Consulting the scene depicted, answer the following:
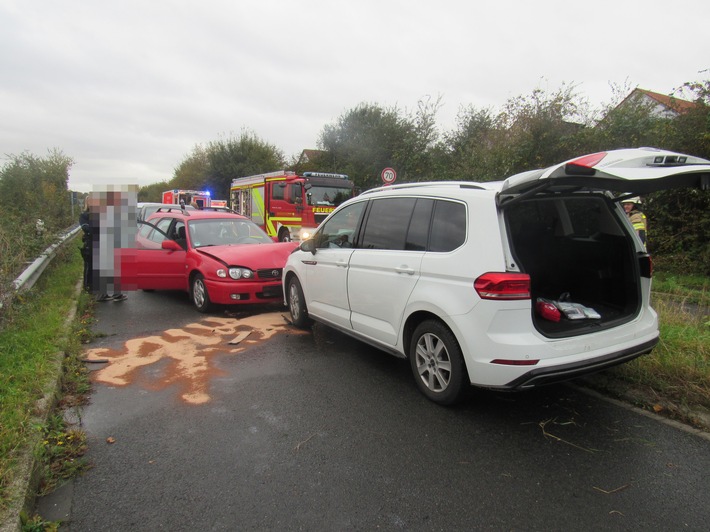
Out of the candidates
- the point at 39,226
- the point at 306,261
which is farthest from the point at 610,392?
the point at 39,226

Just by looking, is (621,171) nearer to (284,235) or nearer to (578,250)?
(578,250)

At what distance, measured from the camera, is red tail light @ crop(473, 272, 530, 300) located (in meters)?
3.10

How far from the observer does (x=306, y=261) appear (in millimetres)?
5699

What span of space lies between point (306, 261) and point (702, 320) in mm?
4643

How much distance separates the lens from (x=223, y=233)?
26.3 feet

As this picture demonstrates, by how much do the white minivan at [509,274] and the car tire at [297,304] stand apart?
111 centimetres

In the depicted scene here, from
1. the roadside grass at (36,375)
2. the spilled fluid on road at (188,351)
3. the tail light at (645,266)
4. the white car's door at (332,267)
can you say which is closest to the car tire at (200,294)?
the spilled fluid on road at (188,351)

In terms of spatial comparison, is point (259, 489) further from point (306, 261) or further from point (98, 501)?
point (306, 261)

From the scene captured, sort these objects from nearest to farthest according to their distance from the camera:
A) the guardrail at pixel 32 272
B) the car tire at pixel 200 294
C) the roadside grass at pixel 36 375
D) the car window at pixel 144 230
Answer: the roadside grass at pixel 36 375 < the guardrail at pixel 32 272 < the car tire at pixel 200 294 < the car window at pixel 144 230

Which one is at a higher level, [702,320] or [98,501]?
[702,320]

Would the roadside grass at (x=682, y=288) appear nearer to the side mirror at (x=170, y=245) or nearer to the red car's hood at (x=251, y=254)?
the red car's hood at (x=251, y=254)

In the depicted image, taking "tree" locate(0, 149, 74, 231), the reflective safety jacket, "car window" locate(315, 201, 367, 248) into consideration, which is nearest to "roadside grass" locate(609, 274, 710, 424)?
the reflective safety jacket

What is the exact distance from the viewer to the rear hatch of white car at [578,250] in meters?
3.22

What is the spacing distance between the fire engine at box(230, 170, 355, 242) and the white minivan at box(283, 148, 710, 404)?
929cm
